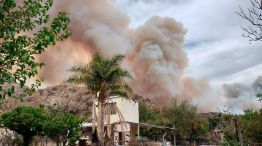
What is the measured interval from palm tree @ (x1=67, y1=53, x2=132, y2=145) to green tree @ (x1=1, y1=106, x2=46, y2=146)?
4863mm

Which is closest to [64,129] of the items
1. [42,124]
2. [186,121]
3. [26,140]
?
[42,124]

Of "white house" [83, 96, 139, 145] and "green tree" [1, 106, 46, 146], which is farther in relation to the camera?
"white house" [83, 96, 139, 145]

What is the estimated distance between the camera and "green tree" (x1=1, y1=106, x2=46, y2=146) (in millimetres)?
35844

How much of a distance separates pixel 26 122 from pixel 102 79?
26.4 feet

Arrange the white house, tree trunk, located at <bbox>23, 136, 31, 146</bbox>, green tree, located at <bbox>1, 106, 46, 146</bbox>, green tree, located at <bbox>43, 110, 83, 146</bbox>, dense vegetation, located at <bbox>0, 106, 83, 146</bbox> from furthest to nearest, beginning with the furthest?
the white house, tree trunk, located at <bbox>23, 136, 31, 146</bbox>, green tree, located at <bbox>1, 106, 46, 146</bbox>, dense vegetation, located at <bbox>0, 106, 83, 146</bbox>, green tree, located at <bbox>43, 110, 83, 146</bbox>

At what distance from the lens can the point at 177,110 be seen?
67.9 metres

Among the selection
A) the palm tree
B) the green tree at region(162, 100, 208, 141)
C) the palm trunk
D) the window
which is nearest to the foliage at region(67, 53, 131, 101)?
the palm tree

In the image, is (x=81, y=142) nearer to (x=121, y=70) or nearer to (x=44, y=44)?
(x=121, y=70)

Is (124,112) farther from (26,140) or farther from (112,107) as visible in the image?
(26,140)

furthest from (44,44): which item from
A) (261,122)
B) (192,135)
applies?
(192,135)

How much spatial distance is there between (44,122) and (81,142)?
380 centimetres

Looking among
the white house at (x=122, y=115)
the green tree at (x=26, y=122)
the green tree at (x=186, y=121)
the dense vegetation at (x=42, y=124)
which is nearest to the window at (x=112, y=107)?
the white house at (x=122, y=115)

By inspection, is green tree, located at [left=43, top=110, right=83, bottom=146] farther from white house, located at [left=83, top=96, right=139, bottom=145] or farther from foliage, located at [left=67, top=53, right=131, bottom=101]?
white house, located at [left=83, top=96, right=139, bottom=145]

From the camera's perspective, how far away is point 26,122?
3578cm
